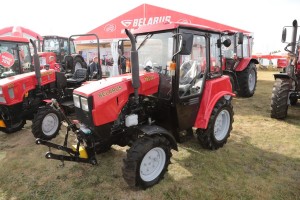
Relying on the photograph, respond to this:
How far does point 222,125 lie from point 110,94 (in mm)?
2280

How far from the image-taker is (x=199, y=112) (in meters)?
3.78

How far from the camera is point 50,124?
4746 millimetres

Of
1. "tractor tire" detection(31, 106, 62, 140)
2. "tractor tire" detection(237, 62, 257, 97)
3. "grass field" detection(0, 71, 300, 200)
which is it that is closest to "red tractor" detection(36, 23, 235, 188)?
"grass field" detection(0, 71, 300, 200)

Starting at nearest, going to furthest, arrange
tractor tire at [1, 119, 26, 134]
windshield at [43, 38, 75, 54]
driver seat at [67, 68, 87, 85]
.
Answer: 1. tractor tire at [1, 119, 26, 134]
2. driver seat at [67, 68, 87, 85]
3. windshield at [43, 38, 75, 54]

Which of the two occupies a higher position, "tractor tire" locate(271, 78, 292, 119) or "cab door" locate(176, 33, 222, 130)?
"cab door" locate(176, 33, 222, 130)

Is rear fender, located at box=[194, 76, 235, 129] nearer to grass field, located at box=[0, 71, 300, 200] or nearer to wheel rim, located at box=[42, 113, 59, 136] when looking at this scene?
grass field, located at box=[0, 71, 300, 200]

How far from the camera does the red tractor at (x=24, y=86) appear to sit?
15.4 feet

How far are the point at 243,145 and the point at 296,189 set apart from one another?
1342 mm

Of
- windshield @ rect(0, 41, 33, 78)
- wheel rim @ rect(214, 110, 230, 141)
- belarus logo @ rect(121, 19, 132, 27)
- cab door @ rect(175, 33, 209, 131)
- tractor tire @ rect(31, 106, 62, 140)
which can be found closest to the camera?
cab door @ rect(175, 33, 209, 131)

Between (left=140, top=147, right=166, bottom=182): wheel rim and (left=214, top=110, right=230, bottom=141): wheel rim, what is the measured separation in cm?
140

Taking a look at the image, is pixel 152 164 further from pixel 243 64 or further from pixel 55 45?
pixel 55 45

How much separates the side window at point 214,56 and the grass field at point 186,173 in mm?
1366

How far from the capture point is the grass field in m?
2.95

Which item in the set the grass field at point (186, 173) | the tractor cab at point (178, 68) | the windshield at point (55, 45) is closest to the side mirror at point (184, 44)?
the tractor cab at point (178, 68)
